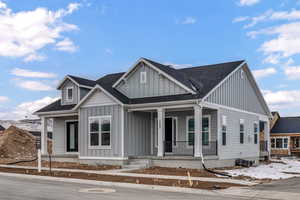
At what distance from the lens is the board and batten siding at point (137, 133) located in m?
24.1

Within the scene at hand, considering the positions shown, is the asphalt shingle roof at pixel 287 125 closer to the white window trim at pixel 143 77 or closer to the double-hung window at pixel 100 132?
the white window trim at pixel 143 77

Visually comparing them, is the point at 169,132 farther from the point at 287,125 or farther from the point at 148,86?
the point at 287,125

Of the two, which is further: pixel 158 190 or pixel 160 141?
pixel 160 141

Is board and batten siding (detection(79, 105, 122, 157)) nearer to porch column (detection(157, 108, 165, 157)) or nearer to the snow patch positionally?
porch column (detection(157, 108, 165, 157))

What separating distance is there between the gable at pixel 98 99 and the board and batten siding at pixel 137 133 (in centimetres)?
134

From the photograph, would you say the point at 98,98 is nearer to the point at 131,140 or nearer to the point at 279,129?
the point at 131,140

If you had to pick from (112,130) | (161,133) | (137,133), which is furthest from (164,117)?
(112,130)

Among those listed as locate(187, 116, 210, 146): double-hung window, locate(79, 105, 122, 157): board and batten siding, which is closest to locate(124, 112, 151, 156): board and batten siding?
locate(79, 105, 122, 157): board and batten siding

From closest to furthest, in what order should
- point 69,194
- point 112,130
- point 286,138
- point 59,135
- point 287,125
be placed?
1. point 69,194
2. point 112,130
3. point 59,135
4. point 286,138
5. point 287,125

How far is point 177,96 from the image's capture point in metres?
23.1

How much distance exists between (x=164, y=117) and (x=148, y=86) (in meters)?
2.30

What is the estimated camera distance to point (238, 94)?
27.0 metres

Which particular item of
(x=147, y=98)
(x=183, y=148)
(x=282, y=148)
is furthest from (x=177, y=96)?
(x=282, y=148)

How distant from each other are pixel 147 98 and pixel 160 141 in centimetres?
289
